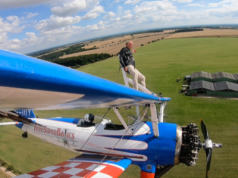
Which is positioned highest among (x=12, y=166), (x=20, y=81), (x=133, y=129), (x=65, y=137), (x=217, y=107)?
(x=20, y=81)

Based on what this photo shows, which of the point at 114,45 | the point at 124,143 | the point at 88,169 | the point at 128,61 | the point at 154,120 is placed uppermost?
the point at 114,45

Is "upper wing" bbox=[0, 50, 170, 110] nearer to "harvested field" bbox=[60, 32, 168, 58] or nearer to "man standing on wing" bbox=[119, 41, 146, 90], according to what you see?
"man standing on wing" bbox=[119, 41, 146, 90]

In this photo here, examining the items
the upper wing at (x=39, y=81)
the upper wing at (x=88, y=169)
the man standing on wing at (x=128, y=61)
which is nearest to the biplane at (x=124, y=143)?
the upper wing at (x=88, y=169)

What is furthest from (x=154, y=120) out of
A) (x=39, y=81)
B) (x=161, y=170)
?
(x=39, y=81)

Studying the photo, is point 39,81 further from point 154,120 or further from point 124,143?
point 124,143

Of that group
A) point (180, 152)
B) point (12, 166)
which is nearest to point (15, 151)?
point (12, 166)

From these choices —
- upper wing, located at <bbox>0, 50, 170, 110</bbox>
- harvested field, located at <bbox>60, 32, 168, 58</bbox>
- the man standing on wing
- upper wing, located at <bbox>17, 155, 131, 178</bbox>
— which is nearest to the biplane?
upper wing, located at <bbox>17, 155, 131, 178</bbox>

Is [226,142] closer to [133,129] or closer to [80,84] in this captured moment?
[133,129]

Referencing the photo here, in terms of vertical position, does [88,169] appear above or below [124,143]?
below
